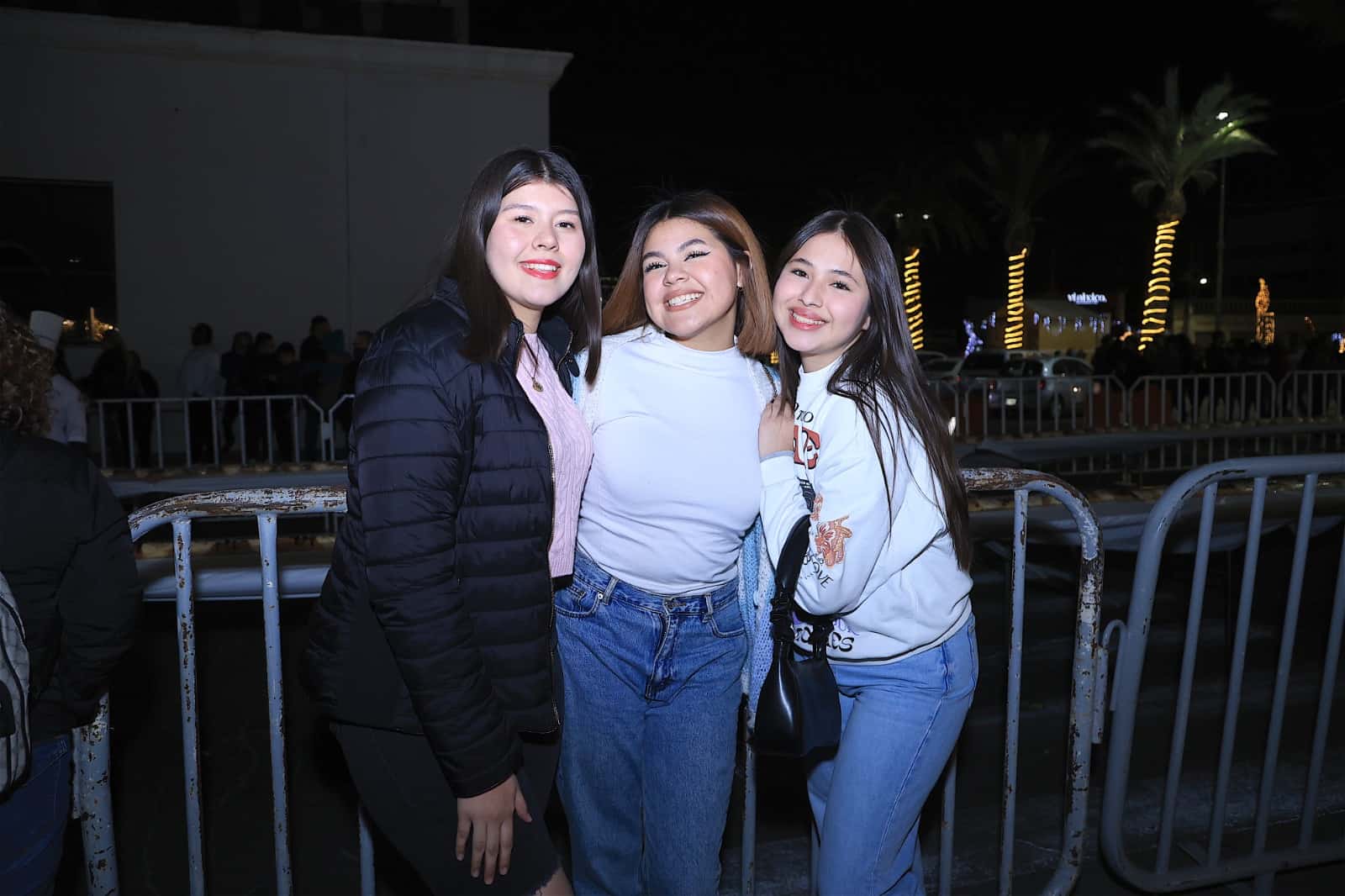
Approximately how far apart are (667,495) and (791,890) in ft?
6.46

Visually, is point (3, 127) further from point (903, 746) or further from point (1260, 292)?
point (1260, 292)

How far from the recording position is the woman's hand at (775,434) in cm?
259

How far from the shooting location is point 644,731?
2.61 meters

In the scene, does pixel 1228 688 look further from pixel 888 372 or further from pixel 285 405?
pixel 285 405

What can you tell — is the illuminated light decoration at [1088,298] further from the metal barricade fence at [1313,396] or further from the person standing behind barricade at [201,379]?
the person standing behind barricade at [201,379]

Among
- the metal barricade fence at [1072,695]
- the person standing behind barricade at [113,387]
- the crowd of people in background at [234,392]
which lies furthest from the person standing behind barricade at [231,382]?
the metal barricade fence at [1072,695]

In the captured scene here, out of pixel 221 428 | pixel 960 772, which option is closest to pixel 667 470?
pixel 960 772

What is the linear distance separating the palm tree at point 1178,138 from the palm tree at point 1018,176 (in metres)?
2.92

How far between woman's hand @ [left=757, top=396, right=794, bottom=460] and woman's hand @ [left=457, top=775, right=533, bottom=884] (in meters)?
1.04

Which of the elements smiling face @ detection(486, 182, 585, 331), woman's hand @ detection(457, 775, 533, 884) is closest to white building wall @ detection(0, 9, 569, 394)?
→ smiling face @ detection(486, 182, 585, 331)

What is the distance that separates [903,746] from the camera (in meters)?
2.47

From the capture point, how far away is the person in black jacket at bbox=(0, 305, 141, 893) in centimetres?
229

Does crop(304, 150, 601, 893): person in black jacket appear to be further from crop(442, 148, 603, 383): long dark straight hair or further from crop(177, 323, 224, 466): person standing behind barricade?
crop(177, 323, 224, 466): person standing behind barricade

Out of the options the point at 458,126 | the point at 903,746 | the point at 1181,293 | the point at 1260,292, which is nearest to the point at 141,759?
the point at 903,746
